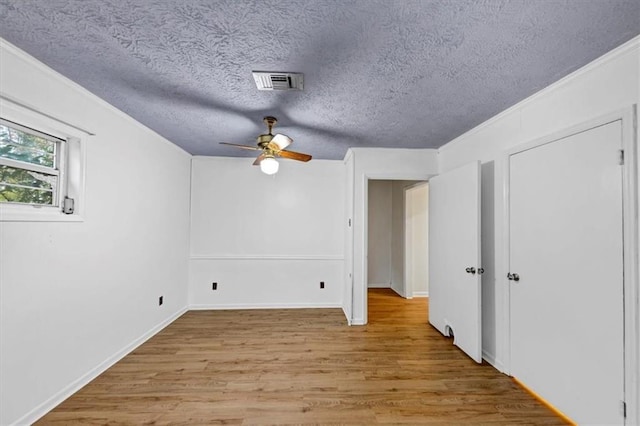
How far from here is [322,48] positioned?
1.58 m

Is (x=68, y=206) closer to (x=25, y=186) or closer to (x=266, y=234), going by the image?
(x=25, y=186)

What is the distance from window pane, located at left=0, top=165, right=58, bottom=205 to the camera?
5.73ft

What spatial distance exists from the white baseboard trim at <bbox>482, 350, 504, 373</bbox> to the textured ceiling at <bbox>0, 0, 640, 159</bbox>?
2318 mm

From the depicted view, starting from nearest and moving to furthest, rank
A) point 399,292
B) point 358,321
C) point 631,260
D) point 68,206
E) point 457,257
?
point 631,260
point 68,206
point 457,257
point 358,321
point 399,292

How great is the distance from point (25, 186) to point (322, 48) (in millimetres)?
2139

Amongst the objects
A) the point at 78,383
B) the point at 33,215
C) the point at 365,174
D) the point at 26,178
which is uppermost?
the point at 365,174

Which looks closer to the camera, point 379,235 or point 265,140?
point 265,140

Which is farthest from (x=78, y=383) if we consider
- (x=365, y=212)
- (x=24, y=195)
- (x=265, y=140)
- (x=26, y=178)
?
(x=365, y=212)

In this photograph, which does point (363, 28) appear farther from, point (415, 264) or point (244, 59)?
point (415, 264)

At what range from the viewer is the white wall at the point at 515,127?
63.6 inches

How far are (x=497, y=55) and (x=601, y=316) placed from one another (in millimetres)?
1711

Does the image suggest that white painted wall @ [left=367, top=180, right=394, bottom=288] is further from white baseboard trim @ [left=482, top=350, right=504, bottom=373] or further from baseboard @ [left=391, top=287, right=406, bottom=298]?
white baseboard trim @ [left=482, top=350, right=504, bottom=373]

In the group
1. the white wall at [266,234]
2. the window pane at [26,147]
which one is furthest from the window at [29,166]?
the white wall at [266,234]

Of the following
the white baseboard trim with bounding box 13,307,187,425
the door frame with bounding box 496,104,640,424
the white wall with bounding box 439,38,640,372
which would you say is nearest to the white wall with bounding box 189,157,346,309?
the white baseboard trim with bounding box 13,307,187,425
